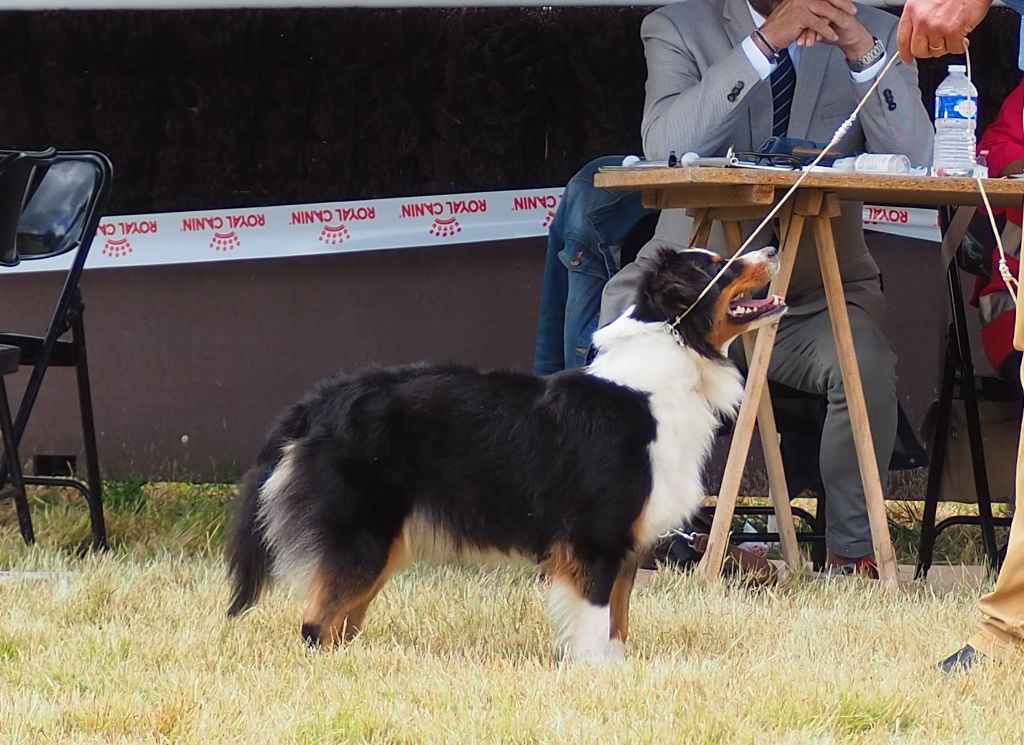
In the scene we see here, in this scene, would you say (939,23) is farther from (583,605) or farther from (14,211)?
(14,211)

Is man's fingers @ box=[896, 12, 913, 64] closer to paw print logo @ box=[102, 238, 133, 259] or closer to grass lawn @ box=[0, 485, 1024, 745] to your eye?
grass lawn @ box=[0, 485, 1024, 745]

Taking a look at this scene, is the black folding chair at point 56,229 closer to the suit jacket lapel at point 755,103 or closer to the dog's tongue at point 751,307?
the suit jacket lapel at point 755,103

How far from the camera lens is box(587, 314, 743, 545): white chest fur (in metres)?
3.61

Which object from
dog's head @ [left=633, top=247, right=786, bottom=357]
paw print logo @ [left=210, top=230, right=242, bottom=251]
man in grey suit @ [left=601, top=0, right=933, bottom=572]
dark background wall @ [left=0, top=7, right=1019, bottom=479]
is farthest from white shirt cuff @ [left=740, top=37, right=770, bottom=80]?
paw print logo @ [left=210, top=230, right=242, bottom=251]

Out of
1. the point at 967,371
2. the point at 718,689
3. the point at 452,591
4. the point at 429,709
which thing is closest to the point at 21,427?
the point at 452,591

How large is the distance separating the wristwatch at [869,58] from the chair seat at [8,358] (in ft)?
8.83

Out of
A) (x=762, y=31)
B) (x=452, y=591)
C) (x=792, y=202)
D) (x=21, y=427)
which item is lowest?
(x=452, y=591)

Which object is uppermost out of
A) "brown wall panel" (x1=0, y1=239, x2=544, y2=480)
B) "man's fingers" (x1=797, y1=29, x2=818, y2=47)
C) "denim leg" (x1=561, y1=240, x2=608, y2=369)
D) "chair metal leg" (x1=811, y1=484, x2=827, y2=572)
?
"man's fingers" (x1=797, y1=29, x2=818, y2=47)

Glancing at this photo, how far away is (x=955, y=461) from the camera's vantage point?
4.97 metres

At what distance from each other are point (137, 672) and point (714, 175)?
1880mm

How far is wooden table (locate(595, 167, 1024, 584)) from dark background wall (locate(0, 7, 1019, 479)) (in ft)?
6.64

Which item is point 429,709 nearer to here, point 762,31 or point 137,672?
point 137,672

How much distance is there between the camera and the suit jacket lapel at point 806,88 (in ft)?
16.0

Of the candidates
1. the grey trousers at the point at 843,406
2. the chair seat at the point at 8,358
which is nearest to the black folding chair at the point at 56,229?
the chair seat at the point at 8,358
